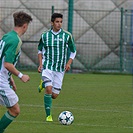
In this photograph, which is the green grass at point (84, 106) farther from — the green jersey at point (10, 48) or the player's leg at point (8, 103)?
the green jersey at point (10, 48)

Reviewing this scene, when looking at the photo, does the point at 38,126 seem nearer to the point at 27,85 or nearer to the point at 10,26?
the point at 27,85

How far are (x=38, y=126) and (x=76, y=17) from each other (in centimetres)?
1482

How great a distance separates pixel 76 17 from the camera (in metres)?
24.8

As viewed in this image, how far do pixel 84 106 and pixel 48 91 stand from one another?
204cm

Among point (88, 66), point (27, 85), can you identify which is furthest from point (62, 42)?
point (88, 66)

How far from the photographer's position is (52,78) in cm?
1187

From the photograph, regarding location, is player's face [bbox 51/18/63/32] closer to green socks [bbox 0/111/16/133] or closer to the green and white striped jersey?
the green and white striped jersey

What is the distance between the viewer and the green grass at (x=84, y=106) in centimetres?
1013

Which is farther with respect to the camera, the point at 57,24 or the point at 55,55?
the point at 55,55

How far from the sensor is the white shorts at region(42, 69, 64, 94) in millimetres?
11700

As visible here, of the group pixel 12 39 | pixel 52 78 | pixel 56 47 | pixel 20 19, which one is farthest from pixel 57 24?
pixel 12 39

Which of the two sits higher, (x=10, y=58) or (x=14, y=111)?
(x=10, y=58)

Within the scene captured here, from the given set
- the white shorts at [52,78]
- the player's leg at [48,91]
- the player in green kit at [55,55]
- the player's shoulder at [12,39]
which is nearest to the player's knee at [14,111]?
the player's shoulder at [12,39]

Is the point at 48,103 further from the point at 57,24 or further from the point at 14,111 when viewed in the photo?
the point at 14,111
